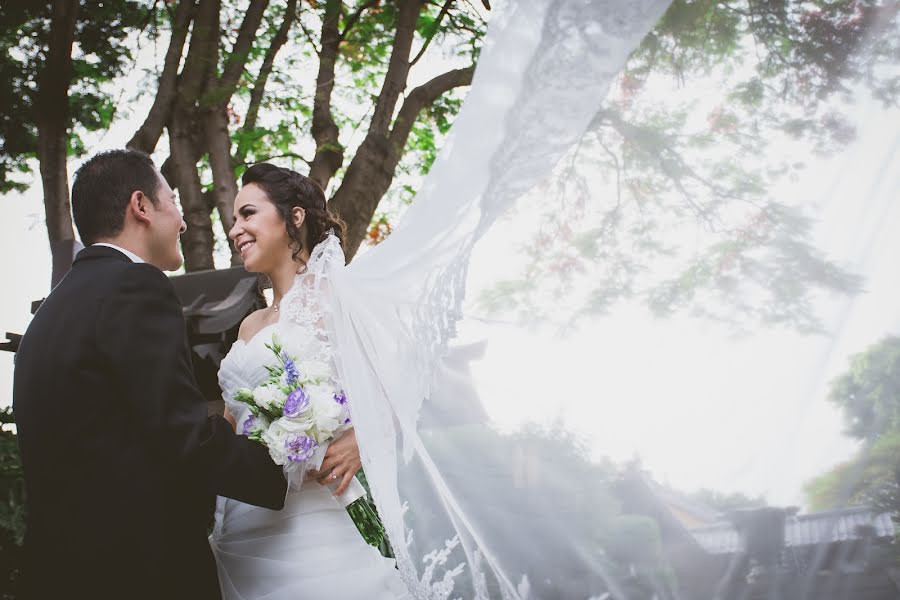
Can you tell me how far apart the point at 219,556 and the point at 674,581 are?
158 centimetres

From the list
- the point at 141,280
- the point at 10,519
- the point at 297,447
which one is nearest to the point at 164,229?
the point at 141,280

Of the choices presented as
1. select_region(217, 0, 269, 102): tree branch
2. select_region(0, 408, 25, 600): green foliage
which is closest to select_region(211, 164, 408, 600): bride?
select_region(0, 408, 25, 600): green foliage

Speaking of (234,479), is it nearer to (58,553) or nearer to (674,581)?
(58,553)

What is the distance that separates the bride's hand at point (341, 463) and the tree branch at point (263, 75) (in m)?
4.99

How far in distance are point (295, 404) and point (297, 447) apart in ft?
0.41

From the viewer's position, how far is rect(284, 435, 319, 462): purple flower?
216 cm

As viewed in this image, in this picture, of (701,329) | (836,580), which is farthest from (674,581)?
(701,329)

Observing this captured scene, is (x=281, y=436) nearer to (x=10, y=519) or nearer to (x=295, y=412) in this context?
(x=295, y=412)

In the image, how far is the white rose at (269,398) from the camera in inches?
87.8

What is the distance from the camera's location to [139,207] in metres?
2.34

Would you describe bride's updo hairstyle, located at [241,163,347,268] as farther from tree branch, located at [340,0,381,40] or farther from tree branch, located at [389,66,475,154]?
tree branch, located at [340,0,381,40]

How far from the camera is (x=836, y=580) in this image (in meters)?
1.42

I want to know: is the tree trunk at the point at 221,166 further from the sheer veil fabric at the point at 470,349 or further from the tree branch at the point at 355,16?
the sheer veil fabric at the point at 470,349

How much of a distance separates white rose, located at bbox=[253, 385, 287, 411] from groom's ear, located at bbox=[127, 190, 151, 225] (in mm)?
660
